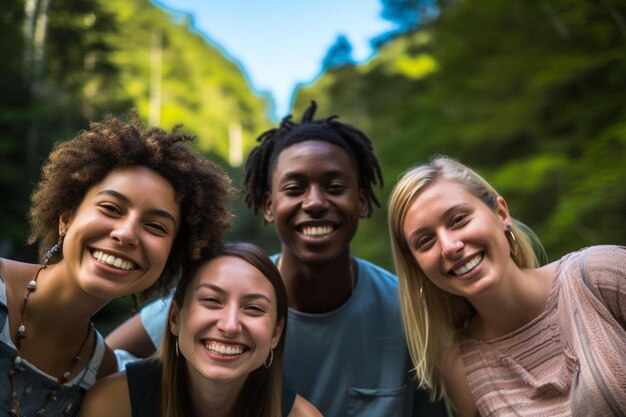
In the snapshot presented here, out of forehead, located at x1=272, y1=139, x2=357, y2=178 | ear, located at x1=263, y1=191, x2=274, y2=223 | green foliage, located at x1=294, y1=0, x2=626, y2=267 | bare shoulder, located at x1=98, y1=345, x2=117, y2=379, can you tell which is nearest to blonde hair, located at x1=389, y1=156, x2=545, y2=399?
forehead, located at x1=272, y1=139, x2=357, y2=178

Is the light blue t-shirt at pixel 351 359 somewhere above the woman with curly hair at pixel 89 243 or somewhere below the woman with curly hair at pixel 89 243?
below

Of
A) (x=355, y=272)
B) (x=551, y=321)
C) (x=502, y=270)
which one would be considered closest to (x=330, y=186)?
(x=355, y=272)

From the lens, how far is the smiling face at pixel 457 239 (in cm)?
257

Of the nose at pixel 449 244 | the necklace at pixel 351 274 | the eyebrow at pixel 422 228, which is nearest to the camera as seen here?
the nose at pixel 449 244

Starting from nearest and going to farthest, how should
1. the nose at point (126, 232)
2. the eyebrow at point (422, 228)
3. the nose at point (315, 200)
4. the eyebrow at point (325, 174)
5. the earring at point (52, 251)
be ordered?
the nose at point (126, 232) < the earring at point (52, 251) < the eyebrow at point (422, 228) < the nose at point (315, 200) < the eyebrow at point (325, 174)

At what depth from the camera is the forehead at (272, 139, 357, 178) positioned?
323 centimetres

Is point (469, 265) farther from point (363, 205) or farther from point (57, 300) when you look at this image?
point (57, 300)

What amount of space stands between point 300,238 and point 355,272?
539 millimetres

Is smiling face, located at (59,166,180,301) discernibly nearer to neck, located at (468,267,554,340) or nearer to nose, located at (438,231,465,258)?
nose, located at (438,231,465,258)

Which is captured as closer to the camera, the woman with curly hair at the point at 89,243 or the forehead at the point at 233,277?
the woman with curly hair at the point at 89,243

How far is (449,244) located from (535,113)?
5.72 metres

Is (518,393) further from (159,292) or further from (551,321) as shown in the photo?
(159,292)

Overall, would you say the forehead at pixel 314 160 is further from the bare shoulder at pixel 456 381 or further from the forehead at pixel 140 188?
the bare shoulder at pixel 456 381

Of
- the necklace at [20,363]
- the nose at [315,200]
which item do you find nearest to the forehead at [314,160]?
the nose at [315,200]
